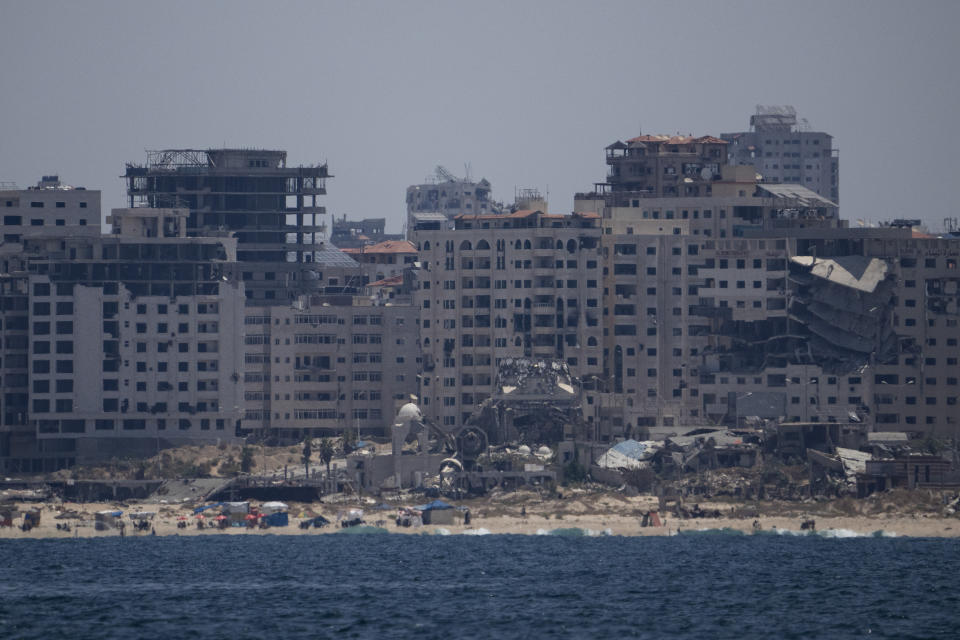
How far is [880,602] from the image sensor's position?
172m

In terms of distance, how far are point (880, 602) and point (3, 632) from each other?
195ft

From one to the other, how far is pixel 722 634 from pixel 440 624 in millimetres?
18329

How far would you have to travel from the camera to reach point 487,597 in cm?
17462

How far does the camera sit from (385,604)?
172 metres

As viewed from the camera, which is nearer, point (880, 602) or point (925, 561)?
point (880, 602)

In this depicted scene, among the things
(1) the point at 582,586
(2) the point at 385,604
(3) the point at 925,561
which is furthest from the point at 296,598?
(3) the point at 925,561

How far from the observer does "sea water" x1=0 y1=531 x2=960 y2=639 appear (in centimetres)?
15950

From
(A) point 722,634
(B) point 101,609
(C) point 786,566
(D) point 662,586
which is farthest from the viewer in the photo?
(C) point 786,566

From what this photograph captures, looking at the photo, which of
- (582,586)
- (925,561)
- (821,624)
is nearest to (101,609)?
(582,586)

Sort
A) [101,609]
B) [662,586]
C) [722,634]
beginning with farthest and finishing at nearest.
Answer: [662,586], [101,609], [722,634]

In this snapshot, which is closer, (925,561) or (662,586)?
(662,586)

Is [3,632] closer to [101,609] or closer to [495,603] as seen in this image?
[101,609]

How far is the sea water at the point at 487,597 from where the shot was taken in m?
160

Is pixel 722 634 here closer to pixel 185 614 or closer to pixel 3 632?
pixel 185 614
